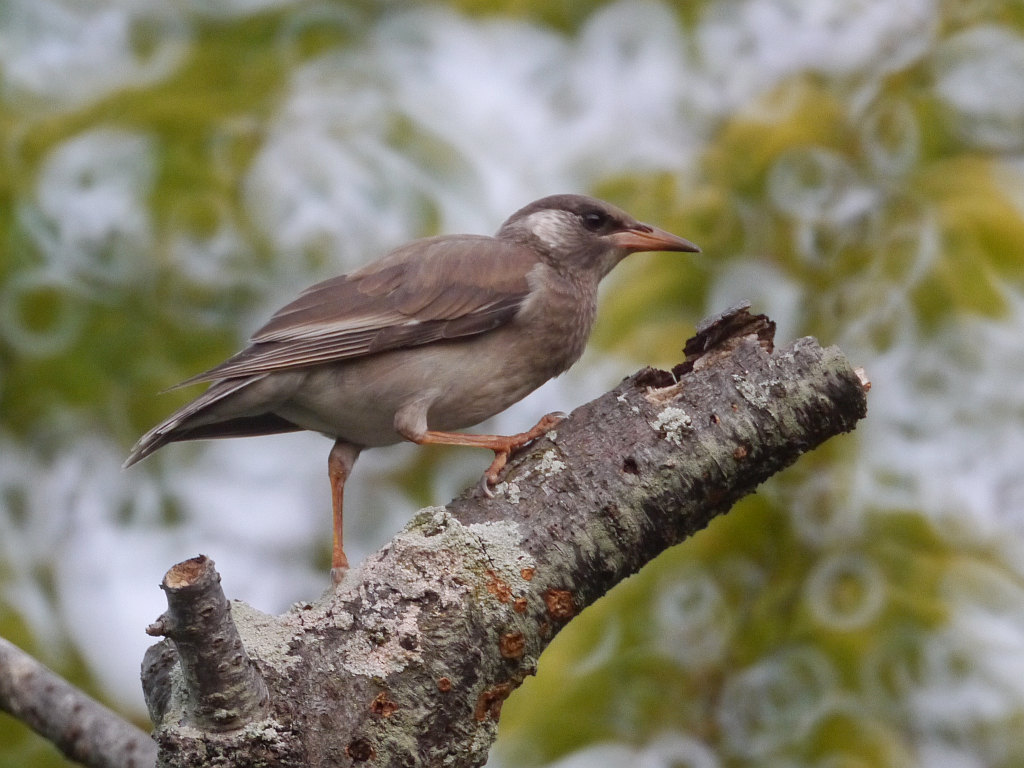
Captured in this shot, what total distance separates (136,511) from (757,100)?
10.9 ft

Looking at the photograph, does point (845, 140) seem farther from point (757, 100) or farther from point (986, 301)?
point (986, 301)

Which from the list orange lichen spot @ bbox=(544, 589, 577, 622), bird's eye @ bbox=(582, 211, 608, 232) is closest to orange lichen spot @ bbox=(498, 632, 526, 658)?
orange lichen spot @ bbox=(544, 589, 577, 622)

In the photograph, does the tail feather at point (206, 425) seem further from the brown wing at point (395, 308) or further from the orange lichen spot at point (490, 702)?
the orange lichen spot at point (490, 702)

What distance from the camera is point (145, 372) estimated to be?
15.5ft

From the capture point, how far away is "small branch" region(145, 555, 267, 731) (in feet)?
7.50

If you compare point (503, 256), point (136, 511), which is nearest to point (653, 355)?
point (503, 256)

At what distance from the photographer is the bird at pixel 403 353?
13.9 ft

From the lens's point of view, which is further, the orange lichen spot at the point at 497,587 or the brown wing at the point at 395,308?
the brown wing at the point at 395,308

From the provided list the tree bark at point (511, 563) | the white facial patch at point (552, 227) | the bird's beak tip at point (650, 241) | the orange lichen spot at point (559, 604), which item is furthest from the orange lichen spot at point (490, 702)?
the white facial patch at point (552, 227)

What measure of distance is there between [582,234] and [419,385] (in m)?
1.14

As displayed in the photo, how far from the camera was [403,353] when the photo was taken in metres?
4.35

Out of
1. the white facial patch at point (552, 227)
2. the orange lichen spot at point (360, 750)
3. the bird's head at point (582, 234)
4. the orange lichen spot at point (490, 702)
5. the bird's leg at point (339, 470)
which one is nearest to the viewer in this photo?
the orange lichen spot at point (360, 750)

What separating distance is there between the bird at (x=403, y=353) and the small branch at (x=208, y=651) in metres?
1.70

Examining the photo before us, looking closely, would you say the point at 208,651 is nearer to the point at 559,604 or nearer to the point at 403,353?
the point at 559,604
